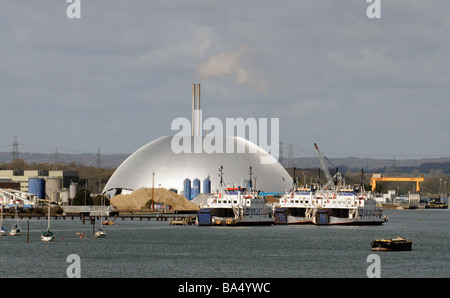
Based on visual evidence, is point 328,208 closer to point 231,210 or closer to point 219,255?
point 231,210

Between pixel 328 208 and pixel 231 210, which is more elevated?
pixel 328 208

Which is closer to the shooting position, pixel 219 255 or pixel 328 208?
pixel 219 255

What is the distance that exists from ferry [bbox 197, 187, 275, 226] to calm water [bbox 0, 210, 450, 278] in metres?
21.3

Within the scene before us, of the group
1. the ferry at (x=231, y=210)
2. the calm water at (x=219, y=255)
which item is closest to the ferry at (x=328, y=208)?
the ferry at (x=231, y=210)

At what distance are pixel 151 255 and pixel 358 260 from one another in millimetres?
22642

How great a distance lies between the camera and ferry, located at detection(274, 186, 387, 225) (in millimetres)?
163750

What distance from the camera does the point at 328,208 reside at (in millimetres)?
166375

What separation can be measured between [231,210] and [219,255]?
209 feet

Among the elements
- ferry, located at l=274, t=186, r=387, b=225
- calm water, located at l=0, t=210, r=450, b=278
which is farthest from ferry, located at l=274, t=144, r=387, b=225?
calm water, located at l=0, t=210, r=450, b=278

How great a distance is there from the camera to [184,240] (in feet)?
385

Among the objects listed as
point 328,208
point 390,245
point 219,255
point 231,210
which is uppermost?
point 328,208

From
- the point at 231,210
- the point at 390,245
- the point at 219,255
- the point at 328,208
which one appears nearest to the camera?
the point at 219,255

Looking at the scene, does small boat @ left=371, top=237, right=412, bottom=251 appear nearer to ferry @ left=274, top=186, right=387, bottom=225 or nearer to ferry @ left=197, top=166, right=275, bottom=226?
ferry @ left=197, top=166, right=275, bottom=226

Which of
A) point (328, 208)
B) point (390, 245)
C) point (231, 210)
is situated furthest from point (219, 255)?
point (328, 208)
